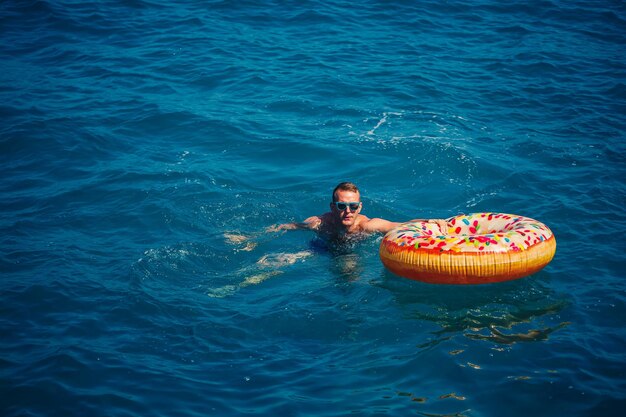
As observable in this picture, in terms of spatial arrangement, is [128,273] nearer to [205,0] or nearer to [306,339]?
[306,339]

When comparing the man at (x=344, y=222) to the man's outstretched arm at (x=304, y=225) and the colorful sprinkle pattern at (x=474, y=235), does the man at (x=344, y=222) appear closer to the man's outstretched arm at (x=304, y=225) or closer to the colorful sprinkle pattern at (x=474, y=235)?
the man's outstretched arm at (x=304, y=225)

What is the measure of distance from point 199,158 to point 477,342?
6.65 metres

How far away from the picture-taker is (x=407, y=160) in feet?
39.1

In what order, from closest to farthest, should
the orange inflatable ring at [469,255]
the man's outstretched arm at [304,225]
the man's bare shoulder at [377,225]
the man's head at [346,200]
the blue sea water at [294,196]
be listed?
the blue sea water at [294,196]
the orange inflatable ring at [469,255]
the man's head at [346,200]
the man's bare shoulder at [377,225]
the man's outstretched arm at [304,225]

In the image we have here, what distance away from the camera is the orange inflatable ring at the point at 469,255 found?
7555 mm

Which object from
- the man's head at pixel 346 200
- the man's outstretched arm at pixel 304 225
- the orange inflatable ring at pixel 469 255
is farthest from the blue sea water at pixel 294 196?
the man's head at pixel 346 200

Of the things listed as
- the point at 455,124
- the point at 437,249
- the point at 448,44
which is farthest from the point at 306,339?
the point at 448,44

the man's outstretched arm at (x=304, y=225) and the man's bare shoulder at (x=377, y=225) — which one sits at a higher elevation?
the man's bare shoulder at (x=377, y=225)

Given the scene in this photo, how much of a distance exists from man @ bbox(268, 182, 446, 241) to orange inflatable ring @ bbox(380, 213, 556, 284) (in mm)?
756

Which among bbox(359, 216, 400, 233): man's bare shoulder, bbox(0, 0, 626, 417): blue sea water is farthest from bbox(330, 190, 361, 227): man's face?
bbox(0, 0, 626, 417): blue sea water

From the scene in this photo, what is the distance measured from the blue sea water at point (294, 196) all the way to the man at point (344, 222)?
274mm

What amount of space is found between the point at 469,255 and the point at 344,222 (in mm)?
1870

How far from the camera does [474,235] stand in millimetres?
8008

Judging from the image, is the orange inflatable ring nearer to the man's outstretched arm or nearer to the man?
the man
